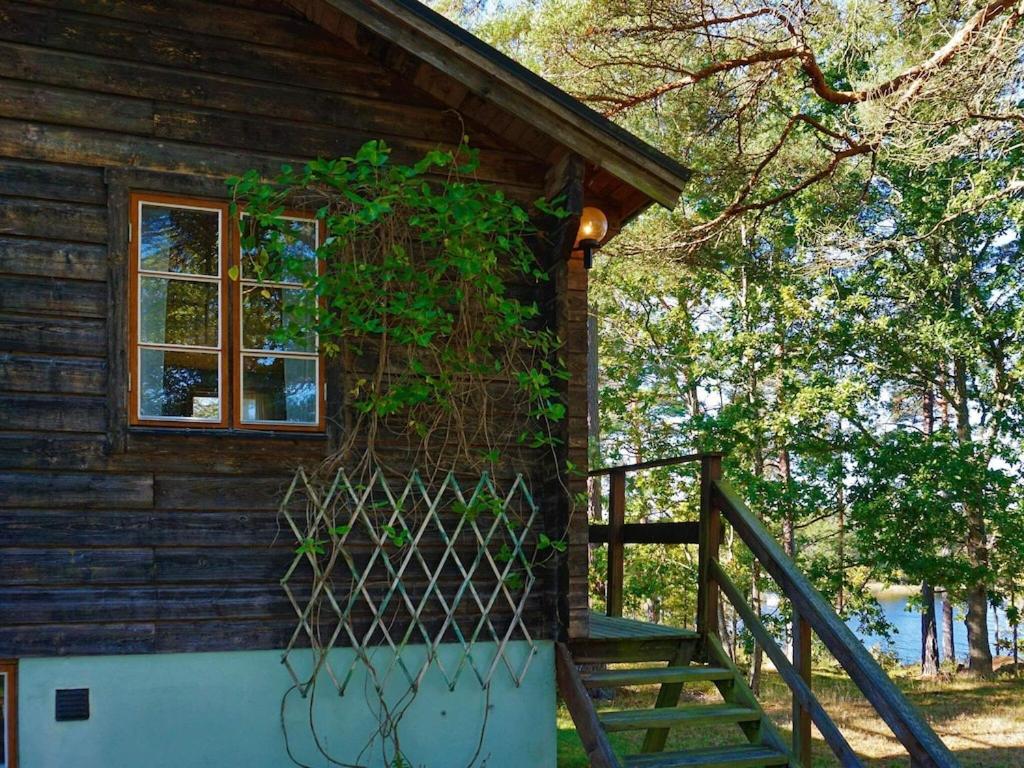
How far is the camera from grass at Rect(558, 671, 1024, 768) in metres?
8.55

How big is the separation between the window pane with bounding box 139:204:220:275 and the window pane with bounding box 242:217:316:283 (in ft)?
0.51

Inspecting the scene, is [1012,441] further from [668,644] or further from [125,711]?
[125,711]

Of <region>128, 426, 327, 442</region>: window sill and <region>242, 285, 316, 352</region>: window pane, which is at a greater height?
<region>242, 285, 316, 352</region>: window pane

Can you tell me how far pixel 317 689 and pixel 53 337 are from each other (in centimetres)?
201

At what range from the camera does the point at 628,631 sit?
18.3 ft

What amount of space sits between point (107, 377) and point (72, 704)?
1.43 m

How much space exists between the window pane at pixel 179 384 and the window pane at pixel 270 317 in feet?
0.70

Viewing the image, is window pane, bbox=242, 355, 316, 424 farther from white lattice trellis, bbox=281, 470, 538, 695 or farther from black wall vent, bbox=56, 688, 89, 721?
black wall vent, bbox=56, 688, 89, 721

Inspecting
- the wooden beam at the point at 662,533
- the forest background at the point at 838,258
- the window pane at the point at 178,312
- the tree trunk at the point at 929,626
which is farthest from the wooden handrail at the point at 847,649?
the tree trunk at the point at 929,626

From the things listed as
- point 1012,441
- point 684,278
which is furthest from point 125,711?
point 1012,441

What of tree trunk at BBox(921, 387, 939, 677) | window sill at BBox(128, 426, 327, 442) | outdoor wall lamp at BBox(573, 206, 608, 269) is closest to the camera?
window sill at BBox(128, 426, 327, 442)

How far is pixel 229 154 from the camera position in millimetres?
4746

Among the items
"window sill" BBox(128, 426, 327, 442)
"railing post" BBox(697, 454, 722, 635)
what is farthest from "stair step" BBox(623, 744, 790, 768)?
"window sill" BBox(128, 426, 327, 442)

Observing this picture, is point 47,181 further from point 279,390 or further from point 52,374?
point 279,390
